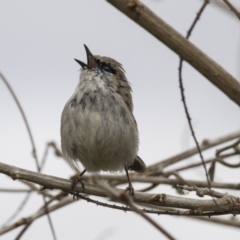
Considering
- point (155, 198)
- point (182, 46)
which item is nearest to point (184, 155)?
point (155, 198)

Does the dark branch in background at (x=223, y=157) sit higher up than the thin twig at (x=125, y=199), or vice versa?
the dark branch in background at (x=223, y=157)

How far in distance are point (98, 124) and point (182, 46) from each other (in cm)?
277

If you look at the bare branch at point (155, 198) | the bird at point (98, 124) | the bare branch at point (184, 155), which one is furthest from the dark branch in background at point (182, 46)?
the bare branch at point (184, 155)

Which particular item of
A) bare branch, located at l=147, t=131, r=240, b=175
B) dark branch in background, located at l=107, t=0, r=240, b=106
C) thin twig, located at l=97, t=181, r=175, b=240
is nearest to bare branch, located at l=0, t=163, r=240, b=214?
dark branch in background, located at l=107, t=0, r=240, b=106

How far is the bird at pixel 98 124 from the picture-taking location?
4410mm

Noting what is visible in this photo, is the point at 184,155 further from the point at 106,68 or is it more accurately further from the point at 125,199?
the point at 125,199

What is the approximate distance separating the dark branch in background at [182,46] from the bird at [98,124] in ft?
8.76

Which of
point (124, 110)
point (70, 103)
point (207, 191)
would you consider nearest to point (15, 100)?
point (70, 103)

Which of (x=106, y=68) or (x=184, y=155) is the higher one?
(x=106, y=68)

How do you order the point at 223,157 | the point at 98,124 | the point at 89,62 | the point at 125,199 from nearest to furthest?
the point at 125,199 < the point at 98,124 < the point at 223,157 < the point at 89,62

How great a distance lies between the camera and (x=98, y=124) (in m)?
4.38

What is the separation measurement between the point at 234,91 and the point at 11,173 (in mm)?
1671

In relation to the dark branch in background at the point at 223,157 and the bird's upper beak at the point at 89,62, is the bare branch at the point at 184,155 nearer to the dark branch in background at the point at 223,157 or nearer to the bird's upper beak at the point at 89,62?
the dark branch in background at the point at 223,157

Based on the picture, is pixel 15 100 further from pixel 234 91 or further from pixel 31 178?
pixel 234 91
